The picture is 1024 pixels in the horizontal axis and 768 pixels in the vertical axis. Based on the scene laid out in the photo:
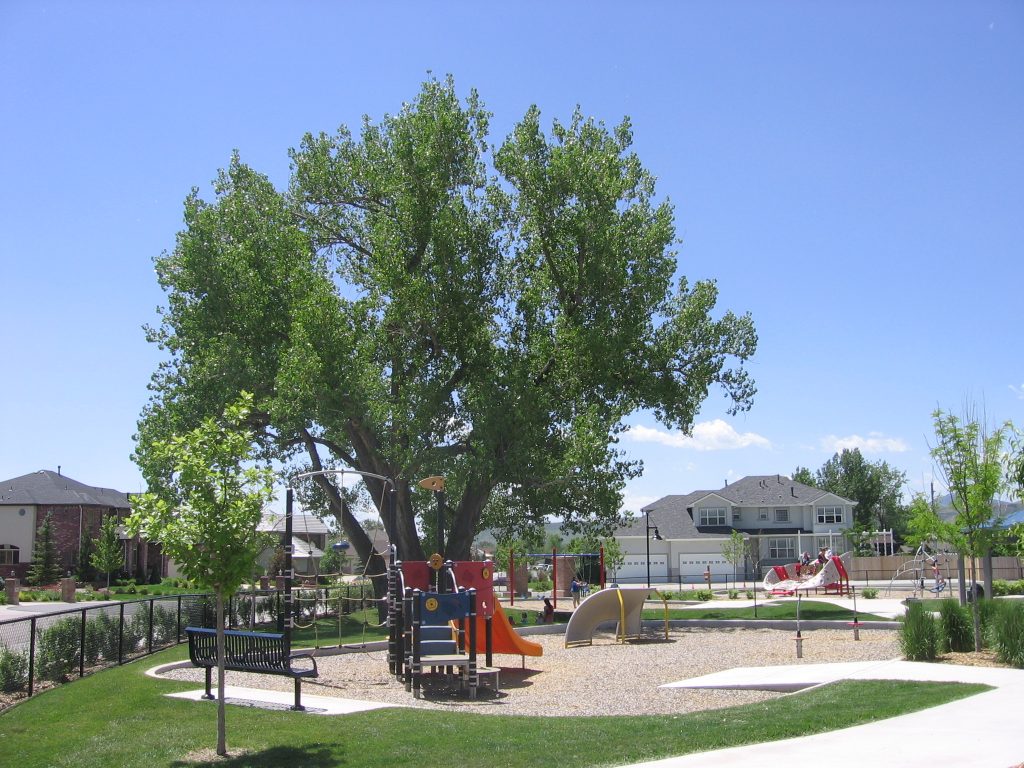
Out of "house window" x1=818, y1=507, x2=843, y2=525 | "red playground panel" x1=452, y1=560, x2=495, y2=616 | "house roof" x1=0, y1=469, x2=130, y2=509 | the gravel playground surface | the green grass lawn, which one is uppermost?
"house roof" x1=0, y1=469, x2=130, y2=509

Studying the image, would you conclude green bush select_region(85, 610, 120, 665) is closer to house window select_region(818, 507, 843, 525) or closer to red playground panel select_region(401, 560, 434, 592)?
red playground panel select_region(401, 560, 434, 592)

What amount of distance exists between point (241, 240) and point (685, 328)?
14905mm

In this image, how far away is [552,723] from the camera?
1224 centimetres

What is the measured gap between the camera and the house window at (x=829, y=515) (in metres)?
72.5

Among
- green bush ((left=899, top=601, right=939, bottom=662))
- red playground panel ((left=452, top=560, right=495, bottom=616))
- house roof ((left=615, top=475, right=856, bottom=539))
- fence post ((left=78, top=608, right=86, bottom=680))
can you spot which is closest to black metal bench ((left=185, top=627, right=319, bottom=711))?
fence post ((left=78, top=608, right=86, bottom=680))

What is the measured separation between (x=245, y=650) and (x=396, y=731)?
371 cm

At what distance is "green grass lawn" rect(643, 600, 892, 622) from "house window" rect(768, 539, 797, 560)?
36.5 metres

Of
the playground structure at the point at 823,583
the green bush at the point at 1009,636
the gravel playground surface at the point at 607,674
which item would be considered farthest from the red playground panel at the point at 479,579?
the playground structure at the point at 823,583

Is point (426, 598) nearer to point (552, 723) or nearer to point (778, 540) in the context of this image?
point (552, 723)

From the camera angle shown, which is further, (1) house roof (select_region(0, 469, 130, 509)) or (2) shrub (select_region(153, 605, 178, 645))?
(1) house roof (select_region(0, 469, 130, 509))

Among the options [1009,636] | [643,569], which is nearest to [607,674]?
[1009,636]

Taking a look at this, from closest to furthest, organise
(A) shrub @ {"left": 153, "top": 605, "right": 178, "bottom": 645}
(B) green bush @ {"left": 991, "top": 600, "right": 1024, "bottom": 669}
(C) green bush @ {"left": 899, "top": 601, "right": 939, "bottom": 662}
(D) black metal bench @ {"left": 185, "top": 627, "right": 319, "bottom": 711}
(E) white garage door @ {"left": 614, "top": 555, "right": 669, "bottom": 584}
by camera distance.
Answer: (D) black metal bench @ {"left": 185, "top": 627, "right": 319, "bottom": 711} < (B) green bush @ {"left": 991, "top": 600, "right": 1024, "bottom": 669} < (C) green bush @ {"left": 899, "top": 601, "right": 939, "bottom": 662} < (A) shrub @ {"left": 153, "top": 605, "right": 178, "bottom": 645} < (E) white garage door @ {"left": 614, "top": 555, "right": 669, "bottom": 584}

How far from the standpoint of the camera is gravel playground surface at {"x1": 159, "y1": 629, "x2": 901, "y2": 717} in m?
14.5

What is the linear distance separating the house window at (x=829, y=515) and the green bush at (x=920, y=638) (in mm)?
57907
